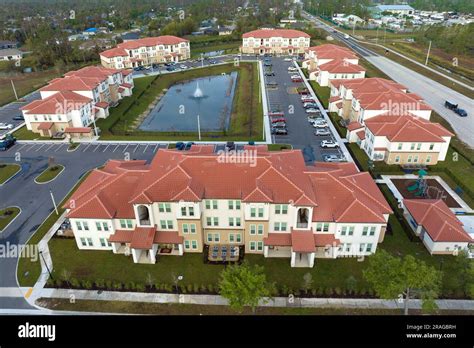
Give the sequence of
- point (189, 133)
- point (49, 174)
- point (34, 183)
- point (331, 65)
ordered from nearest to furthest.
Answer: point (34, 183) < point (49, 174) < point (189, 133) < point (331, 65)

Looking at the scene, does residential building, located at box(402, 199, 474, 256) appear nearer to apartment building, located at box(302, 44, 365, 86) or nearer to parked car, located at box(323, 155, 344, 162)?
parked car, located at box(323, 155, 344, 162)

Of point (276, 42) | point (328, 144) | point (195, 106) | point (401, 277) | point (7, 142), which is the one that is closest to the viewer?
point (401, 277)

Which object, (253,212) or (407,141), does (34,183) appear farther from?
(407,141)

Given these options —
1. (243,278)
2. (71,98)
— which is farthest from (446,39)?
(243,278)

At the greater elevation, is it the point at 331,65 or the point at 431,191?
the point at 331,65

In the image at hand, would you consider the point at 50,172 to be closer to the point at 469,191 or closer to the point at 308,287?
the point at 308,287

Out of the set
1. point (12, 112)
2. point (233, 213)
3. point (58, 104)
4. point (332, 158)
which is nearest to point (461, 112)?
point (332, 158)

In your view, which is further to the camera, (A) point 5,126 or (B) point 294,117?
(B) point 294,117

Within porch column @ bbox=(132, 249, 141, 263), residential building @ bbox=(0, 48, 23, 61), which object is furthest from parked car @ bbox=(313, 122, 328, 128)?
residential building @ bbox=(0, 48, 23, 61)

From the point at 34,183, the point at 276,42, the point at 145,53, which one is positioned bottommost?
the point at 34,183
